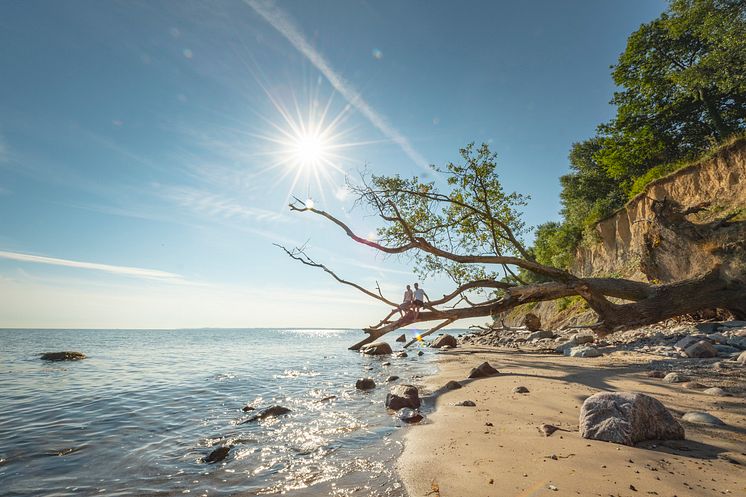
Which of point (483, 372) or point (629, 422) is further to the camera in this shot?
point (483, 372)

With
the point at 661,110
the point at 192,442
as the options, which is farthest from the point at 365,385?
the point at 661,110

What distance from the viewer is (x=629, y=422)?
3.87 metres

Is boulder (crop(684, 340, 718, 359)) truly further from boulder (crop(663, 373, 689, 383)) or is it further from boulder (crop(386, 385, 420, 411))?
boulder (crop(386, 385, 420, 411))

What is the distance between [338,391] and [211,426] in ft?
12.7

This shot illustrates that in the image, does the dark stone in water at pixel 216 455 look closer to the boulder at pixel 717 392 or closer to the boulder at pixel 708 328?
the boulder at pixel 717 392

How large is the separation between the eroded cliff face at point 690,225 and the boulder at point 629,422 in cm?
1213

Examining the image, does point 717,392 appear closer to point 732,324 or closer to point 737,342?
point 737,342

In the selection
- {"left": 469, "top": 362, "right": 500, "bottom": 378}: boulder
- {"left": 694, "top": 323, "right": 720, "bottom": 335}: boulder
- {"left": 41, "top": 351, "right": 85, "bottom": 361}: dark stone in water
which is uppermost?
{"left": 694, "top": 323, "right": 720, "bottom": 335}: boulder

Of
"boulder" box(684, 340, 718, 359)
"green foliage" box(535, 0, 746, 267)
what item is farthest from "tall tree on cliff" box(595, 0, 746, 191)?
"boulder" box(684, 340, 718, 359)

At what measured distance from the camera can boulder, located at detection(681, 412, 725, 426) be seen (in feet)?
13.9

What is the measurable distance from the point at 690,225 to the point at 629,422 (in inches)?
569

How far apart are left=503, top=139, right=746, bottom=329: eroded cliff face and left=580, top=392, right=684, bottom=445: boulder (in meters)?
12.1

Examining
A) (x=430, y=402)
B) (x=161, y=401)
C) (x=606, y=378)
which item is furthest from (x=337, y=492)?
(x=161, y=401)

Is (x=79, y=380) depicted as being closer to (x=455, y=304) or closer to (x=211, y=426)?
(x=211, y=426)
